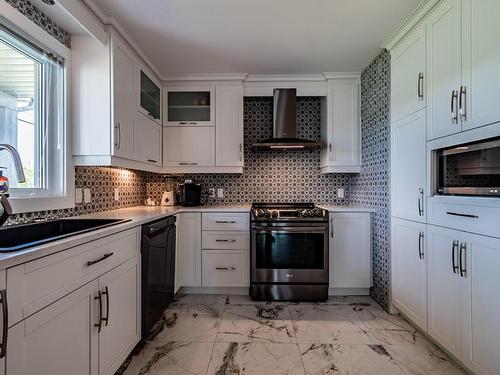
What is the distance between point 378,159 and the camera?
2518 mm

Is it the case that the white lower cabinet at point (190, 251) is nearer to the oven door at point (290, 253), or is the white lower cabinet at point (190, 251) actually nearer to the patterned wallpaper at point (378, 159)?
the oven door at point (290, 253)

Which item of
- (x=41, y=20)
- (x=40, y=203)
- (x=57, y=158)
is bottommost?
(x=40, y=203)

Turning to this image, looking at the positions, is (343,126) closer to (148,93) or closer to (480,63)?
(480,63)

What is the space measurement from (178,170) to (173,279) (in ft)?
3.90

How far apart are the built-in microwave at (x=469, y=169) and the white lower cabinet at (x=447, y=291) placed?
27 cm

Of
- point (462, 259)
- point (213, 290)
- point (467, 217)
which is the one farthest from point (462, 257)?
point (213, 290)

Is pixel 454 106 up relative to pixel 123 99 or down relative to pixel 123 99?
down

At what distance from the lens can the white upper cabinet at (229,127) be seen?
9.70 ft

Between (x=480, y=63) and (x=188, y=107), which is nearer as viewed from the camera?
(x=480, y=63)

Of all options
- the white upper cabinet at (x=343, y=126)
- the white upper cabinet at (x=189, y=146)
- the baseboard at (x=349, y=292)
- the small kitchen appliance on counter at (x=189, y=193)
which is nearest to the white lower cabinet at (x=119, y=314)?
the small kitchen appliance on counter at (x=189, y=193)

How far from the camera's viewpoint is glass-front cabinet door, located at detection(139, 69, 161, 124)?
2446mm

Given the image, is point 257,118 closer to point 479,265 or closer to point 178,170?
point 178,170

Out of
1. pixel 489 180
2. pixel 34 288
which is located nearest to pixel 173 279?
pixel 34 288

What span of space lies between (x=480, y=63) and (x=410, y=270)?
56.3 inches
